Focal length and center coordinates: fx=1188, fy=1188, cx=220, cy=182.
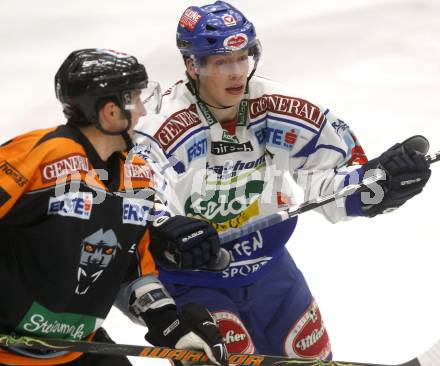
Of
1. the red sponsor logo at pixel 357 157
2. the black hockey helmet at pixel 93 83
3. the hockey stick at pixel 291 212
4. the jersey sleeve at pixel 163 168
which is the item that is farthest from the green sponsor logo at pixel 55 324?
the red sponsor logo at pixel 357 157

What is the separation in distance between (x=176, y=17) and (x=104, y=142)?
4151 mm

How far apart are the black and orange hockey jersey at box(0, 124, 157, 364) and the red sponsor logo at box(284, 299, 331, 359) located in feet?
3.06

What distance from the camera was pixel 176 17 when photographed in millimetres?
7023

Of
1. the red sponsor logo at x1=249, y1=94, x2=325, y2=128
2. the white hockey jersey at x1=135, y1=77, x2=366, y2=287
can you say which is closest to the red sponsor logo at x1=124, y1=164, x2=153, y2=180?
the white hockey jersey at x1=135, y1=77, x2=366, y2=287

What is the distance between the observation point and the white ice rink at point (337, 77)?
4691mm

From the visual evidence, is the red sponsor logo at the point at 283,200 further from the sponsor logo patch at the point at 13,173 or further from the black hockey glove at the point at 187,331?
the sponsor logo patch at the point at 13,173

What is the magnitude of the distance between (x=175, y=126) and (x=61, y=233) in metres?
0.98

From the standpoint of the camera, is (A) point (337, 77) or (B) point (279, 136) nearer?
(B) point (279, 136)

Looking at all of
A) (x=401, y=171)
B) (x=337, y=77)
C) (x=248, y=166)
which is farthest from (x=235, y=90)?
(x=337, y=77)

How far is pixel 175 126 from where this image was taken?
3758 mm

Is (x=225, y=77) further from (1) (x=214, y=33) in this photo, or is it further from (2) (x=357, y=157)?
(2) (x=357, y=157)

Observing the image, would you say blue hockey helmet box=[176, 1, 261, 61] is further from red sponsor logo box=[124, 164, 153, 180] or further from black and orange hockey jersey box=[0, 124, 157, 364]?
black and orange hockey jersey box=[0, 124, 157, 364]

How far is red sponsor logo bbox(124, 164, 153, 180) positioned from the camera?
3055 millimetres

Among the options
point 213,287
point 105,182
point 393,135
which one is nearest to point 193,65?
point 213,287
